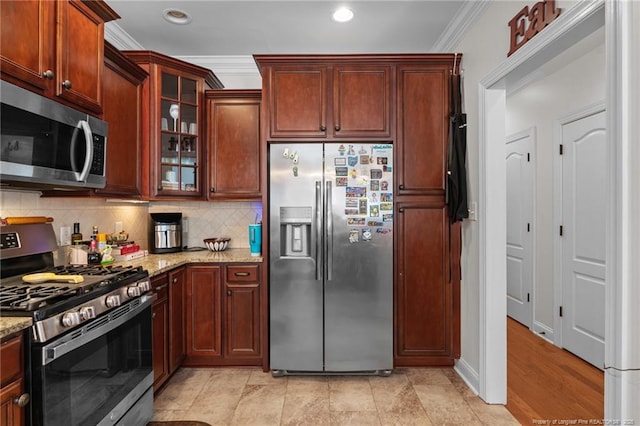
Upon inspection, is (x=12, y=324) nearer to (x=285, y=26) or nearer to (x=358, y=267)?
(x=358, y=267)

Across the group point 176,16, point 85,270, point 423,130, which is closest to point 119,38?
point 176,16

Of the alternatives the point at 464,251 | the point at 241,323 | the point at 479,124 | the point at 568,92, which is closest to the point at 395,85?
the point at 479,124

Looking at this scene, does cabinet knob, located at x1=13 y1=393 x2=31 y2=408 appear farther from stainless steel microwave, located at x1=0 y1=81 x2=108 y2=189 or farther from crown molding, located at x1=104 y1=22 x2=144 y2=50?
crown molding, located at x1=104 y1=22 x2=144 y2=50

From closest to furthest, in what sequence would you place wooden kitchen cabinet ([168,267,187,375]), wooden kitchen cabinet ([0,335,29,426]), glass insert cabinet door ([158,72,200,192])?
1. wooden kitchen cabinet ([0,335,29,426])
2. wooden kitchen cabinet ([168,267,187,375])
3. glass insert cabinet door ([158,72,200,192])

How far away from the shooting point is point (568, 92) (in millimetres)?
3445

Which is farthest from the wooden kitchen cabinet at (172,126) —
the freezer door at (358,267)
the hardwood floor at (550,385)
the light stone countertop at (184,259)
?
the hardwood floor at (550,385)

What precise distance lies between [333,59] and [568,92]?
2.34 meters

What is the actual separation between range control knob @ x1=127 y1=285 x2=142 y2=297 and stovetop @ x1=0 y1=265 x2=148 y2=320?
4 cm

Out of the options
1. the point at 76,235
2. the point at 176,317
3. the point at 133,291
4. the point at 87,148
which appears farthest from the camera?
the point at 176,317

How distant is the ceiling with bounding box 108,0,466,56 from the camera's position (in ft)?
8.94

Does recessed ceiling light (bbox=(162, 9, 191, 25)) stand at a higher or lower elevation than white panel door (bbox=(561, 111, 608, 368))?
higher

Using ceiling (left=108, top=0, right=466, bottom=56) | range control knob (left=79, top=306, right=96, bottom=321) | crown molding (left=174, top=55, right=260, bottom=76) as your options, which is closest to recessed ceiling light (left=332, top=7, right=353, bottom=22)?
ceiling (left=108, top=0, right=466, bottom=56)

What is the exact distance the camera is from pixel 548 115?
146 inches

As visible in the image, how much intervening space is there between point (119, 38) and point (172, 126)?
2.88 feet
